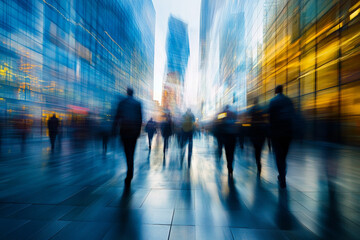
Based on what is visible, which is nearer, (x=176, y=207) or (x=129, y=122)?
(x=176, y=207)

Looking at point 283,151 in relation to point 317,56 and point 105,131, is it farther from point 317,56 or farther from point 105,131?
point 317,56

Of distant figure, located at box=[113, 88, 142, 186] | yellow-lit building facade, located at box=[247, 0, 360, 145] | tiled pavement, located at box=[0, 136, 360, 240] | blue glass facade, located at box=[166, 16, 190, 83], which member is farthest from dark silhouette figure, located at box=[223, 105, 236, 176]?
blue glass facade, located at box=[166, 16, 190, 83]

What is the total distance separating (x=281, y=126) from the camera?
3764mm

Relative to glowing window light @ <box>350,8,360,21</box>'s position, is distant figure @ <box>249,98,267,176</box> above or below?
below

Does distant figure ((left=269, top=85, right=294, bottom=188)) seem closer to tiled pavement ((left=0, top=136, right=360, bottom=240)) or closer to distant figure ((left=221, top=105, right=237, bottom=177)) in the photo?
tiled pavement ((left=0, top=136, right=360, bottom=240))

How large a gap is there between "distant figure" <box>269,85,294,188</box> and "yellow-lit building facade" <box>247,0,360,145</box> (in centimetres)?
451

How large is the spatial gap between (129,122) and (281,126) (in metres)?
3.24

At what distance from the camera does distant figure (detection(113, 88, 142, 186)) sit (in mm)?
4047

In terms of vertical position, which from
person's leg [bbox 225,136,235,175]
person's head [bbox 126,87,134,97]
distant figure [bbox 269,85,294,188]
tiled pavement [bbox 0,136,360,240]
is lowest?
tiled pavement [bbox 0,136,360,240]

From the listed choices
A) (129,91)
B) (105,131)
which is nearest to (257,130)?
(129,91)

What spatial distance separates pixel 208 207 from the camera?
2.85m

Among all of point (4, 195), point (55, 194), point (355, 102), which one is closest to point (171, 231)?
point (55, 194)

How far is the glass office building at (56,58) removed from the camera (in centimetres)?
1769

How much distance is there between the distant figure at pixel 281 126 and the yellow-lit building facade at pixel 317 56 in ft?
14.8
